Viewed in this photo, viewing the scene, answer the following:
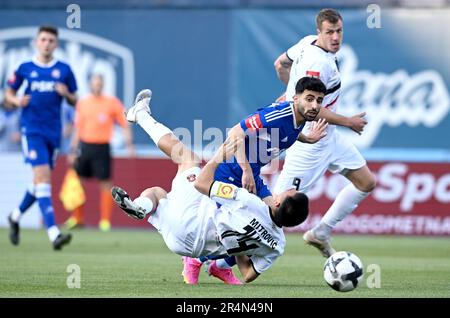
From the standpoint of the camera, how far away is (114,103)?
19516 millimetres

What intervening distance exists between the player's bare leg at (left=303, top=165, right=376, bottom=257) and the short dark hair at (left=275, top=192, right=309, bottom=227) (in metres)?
2.91

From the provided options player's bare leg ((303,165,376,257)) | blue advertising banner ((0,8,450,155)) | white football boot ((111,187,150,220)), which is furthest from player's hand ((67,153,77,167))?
white football boot ((111,187,150,220))

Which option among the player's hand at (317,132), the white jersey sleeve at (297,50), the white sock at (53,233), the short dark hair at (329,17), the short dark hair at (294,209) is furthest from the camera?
the white sock at (53,233)

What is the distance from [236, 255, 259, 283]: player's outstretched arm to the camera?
929cm

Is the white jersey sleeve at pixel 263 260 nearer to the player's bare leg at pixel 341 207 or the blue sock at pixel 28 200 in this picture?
the player's bare leg at pixel 341 207

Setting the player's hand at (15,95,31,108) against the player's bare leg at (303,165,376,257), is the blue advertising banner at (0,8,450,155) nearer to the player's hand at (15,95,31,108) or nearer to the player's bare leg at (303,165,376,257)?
the player's hand at (15,95,31,108)

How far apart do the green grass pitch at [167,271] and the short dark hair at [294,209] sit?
1.97ft

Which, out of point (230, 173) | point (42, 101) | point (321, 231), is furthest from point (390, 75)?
point (230, 173)

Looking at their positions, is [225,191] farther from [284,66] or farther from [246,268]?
[284,66]

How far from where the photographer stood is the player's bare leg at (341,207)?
11352 millimetres

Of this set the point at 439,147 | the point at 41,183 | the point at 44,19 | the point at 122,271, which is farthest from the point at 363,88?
the point at 122,271

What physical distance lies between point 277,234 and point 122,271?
2.11 meters

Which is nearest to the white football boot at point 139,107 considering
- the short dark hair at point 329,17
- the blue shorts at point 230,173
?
the blue shorts at point 230,173

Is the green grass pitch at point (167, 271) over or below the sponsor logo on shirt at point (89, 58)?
below
